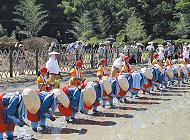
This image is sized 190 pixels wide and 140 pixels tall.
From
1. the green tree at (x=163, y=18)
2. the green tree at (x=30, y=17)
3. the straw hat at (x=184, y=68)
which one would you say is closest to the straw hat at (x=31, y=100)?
the straw hat at (x=184, y=68)

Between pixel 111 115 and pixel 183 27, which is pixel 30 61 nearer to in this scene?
pixel 111 115

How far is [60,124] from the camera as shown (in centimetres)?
1252

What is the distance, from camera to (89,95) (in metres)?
13.1

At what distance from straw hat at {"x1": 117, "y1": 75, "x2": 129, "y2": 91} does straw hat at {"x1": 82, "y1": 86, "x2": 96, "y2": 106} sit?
238 centimetres

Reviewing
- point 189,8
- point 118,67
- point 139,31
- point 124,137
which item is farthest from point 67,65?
point 189,8

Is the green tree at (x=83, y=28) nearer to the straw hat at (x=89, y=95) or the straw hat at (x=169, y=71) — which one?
the straw hat at (x=169, y=71)

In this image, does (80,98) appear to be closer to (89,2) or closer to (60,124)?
(60,124)

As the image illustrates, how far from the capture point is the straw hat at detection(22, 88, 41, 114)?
1086cm

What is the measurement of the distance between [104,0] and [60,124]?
47.4 meters

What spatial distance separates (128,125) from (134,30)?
41.5m

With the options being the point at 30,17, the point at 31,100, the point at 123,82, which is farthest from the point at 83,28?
the point at 31,100

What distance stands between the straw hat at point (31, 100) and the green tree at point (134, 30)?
41.8 metres

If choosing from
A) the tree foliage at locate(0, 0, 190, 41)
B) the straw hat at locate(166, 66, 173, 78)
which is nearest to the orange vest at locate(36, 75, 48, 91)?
the straw hat at locate(166, 66, 173, 78)

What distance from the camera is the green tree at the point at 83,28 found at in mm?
54562
